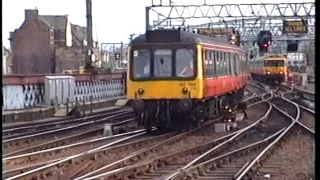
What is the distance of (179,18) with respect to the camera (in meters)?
41.7

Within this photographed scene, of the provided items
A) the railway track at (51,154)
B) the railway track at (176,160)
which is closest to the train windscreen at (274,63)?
the railway track at (176,160)

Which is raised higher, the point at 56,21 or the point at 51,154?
the point at 56,21

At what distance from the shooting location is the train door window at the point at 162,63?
58.0 ft

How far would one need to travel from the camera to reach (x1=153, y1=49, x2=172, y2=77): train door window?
58.0 feet

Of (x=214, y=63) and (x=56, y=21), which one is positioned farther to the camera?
(x=56, y=21)

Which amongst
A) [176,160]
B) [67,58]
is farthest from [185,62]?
[67,58]

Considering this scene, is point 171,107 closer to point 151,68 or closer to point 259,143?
point 151,68

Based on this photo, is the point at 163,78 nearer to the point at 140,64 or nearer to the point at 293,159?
the point at 140,64

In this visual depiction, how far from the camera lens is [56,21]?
87750 mm

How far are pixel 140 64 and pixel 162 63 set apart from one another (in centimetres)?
56

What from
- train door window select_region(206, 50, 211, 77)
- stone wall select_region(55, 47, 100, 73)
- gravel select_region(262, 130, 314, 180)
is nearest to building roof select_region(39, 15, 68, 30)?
stone wall select_region(55, 47, 100, 73)

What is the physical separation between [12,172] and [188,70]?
8140 mm

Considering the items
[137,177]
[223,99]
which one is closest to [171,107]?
[223,99]

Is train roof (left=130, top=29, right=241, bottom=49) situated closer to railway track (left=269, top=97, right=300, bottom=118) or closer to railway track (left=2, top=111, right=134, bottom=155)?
railway track (left=2, top=111, right=134, bottom=155)
